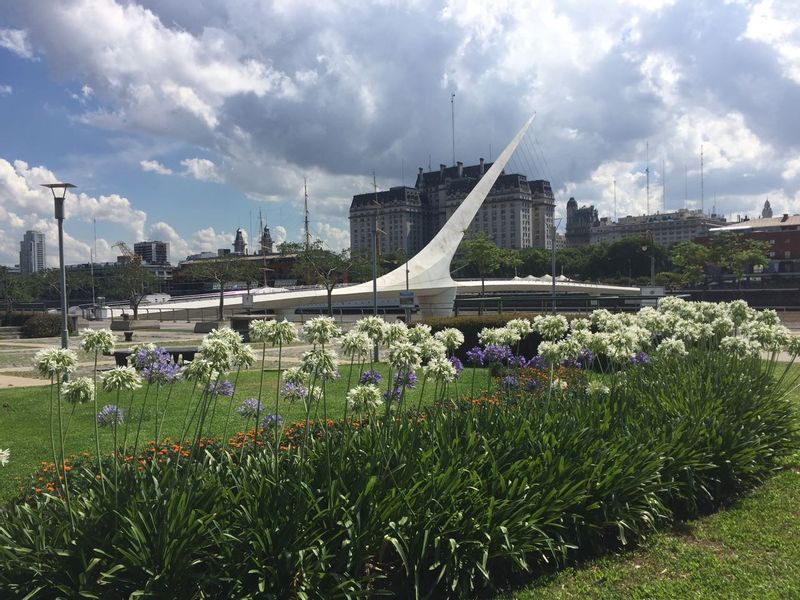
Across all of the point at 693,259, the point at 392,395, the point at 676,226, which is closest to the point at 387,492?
the point at 392,395

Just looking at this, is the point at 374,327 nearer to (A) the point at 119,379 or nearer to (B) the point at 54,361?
(A) the point at 119,379

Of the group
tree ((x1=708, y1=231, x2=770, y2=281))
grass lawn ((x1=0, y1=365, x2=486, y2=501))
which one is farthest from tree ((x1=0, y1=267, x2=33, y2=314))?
tree ((x1=708, y1=231, x2=770, y2=281))

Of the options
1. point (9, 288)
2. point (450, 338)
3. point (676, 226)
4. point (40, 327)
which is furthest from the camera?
point (676, 226)

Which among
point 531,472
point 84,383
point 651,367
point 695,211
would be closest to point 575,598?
point 531,472

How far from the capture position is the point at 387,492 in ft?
13.4

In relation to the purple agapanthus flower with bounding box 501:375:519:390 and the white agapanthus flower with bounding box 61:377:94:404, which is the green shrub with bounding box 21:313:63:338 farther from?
the white agapanthus flower with bounding box 61:377:94:404

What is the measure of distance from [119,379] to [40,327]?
3155cm

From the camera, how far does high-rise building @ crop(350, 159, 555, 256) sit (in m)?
162

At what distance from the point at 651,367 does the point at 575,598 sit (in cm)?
448

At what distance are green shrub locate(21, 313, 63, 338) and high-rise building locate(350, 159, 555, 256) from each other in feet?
401

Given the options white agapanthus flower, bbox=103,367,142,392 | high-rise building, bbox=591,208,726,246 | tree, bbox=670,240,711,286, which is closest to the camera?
white agapanthus flower, bbox=103,367,142,392

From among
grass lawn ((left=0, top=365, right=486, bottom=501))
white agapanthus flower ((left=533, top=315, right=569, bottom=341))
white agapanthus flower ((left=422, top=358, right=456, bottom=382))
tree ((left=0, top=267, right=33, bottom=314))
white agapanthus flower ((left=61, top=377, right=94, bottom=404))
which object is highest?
tree ((left=0, top=267, right=33, bottom=314))

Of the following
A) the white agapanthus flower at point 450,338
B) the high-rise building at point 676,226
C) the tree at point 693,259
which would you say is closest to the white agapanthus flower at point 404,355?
the white agapanthus flower at point 450,338

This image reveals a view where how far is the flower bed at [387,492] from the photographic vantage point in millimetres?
3453
